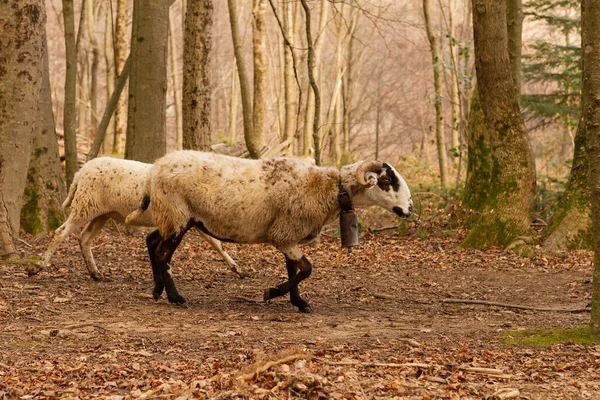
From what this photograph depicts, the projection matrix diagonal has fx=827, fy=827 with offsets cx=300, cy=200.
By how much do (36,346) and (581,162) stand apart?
10.1 m

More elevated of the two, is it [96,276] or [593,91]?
[593,91]

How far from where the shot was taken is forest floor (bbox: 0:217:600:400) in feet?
17.4

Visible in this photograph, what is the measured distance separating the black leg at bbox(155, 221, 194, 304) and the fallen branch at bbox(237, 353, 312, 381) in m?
3.44

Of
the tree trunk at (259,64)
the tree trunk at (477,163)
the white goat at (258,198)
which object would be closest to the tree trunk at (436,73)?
the tree trunk at (259,64)

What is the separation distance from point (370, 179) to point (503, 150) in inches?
227

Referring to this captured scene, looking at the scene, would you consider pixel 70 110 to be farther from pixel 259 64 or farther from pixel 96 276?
pixel 259 64

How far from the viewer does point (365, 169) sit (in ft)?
29.1

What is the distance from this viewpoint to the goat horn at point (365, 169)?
8.79m

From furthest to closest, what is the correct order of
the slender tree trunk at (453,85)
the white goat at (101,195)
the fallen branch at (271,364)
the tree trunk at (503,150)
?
the slender tree trunk at (453,85) < the tree trunk at (503,150) < the white goat at (101,195) < the fallen branch at (271,364)

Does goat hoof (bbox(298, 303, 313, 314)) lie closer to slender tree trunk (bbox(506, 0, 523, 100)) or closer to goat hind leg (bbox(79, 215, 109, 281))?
goat hind leg (bbox(79, 215, 109, 281))

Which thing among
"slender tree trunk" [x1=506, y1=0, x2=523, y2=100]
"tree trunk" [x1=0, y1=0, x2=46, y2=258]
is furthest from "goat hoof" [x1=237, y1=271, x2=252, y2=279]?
"slender tree trunk" [x1=506, y1=0, x2=523, y2=100]

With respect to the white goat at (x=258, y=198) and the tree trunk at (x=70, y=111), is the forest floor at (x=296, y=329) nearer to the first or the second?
the white goat at (x=258, y=198)

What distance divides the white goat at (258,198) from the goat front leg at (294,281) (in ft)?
0.03

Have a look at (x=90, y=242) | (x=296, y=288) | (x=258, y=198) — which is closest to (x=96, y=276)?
(x=90, y=242)
